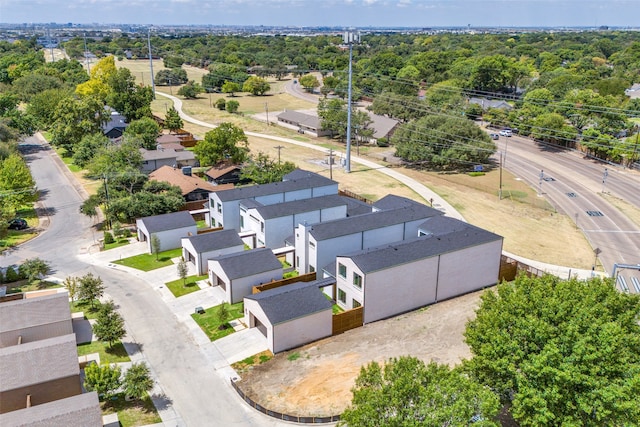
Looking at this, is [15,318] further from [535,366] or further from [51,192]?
[51,192]

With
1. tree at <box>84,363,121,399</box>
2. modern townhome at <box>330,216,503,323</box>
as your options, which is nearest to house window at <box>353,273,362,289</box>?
modern townhome at <box>330,216,503,323</box>

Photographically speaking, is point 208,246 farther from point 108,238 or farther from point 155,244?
point 108,238

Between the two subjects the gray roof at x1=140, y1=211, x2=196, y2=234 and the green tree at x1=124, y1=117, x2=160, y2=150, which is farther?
the green tree at x1=124, y1=117, x2=160, y2=150

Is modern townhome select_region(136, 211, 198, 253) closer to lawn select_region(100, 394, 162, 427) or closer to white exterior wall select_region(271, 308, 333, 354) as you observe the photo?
white exterior wall select_region(271, 308, 333, 354)

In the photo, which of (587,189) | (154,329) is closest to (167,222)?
(154,329)

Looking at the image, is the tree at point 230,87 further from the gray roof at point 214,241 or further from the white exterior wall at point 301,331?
the white exterior wall at point 301,331

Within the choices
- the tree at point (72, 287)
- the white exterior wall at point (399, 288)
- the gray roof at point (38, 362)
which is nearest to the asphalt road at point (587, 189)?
the white exterior wall at point (399, 288)
